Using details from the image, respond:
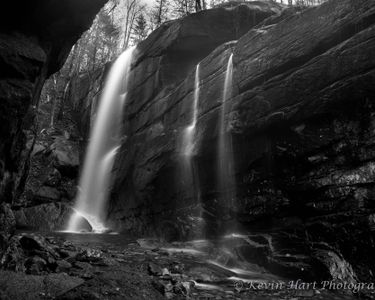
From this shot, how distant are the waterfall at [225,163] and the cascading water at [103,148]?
9.03 m

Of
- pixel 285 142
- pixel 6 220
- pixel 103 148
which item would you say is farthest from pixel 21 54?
pixel 103 148

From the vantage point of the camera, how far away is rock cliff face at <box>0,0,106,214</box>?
594 centimetres

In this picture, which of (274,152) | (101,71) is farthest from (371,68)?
(101,71)

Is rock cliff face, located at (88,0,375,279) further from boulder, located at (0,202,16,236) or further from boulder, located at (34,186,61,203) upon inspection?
boulder, located at (0,202,16,236)

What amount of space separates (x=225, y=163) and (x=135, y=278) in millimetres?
8678

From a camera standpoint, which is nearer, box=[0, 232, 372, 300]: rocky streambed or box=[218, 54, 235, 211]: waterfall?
box=[0, 232, 372, 300]: rocky streambed

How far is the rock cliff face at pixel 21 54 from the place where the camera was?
5.94m

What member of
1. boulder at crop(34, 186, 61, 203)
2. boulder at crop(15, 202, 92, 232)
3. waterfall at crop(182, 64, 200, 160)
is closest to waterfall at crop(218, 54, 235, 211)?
waterfall at crop(182, 64, 200, 160)

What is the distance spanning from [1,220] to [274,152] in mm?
9835

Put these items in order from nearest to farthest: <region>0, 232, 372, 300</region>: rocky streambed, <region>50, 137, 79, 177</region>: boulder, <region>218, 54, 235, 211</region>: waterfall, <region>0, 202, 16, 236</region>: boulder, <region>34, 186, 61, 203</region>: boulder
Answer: <region>0, 232, 372, 300</region>: rocky streambed
<region>0, 202, 16, 236</region>: boulder
<region>218, 54, 235, 211</region>: waterfall
<region>34, 186, 61, 203</region>: boulder
<region>50, 137, 79, 177</region>: boulder

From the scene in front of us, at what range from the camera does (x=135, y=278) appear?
6.51m

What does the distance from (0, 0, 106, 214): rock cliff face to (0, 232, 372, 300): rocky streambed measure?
74.4 inches

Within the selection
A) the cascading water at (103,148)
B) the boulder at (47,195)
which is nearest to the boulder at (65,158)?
the cascading water at (103,148)

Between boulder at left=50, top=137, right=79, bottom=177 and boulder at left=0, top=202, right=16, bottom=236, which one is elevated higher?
boulder at left=50, top=137, right=79, bottom=177
